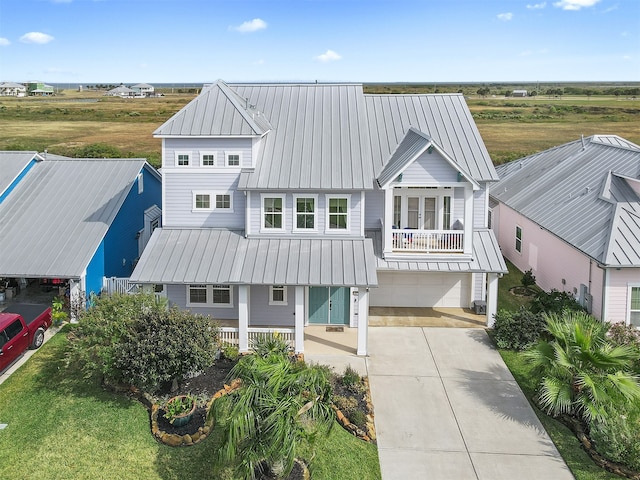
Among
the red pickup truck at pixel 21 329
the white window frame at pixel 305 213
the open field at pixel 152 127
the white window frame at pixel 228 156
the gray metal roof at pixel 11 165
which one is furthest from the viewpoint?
the open field at pixel 152 127

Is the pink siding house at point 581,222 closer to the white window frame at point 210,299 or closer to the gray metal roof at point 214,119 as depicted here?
the gray metal roof at point 214,119

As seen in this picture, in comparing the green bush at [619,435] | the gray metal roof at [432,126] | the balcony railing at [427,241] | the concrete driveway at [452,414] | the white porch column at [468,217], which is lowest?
the concrete driveway at [452,414]

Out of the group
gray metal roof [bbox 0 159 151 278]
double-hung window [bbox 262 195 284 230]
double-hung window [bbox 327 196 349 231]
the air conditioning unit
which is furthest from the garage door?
gray metal roof [bbox 0 159 151 278]

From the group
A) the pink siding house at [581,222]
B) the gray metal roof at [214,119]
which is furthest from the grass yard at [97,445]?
the pink siding house at [581,222]

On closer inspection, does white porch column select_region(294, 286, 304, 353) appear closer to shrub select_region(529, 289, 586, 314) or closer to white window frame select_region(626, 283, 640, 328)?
shrub select_region(529, 289, 586, 314)

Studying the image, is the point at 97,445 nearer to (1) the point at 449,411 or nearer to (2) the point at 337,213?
(1) the point at 449,411

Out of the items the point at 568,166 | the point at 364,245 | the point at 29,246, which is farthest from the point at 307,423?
the point at 568,166
